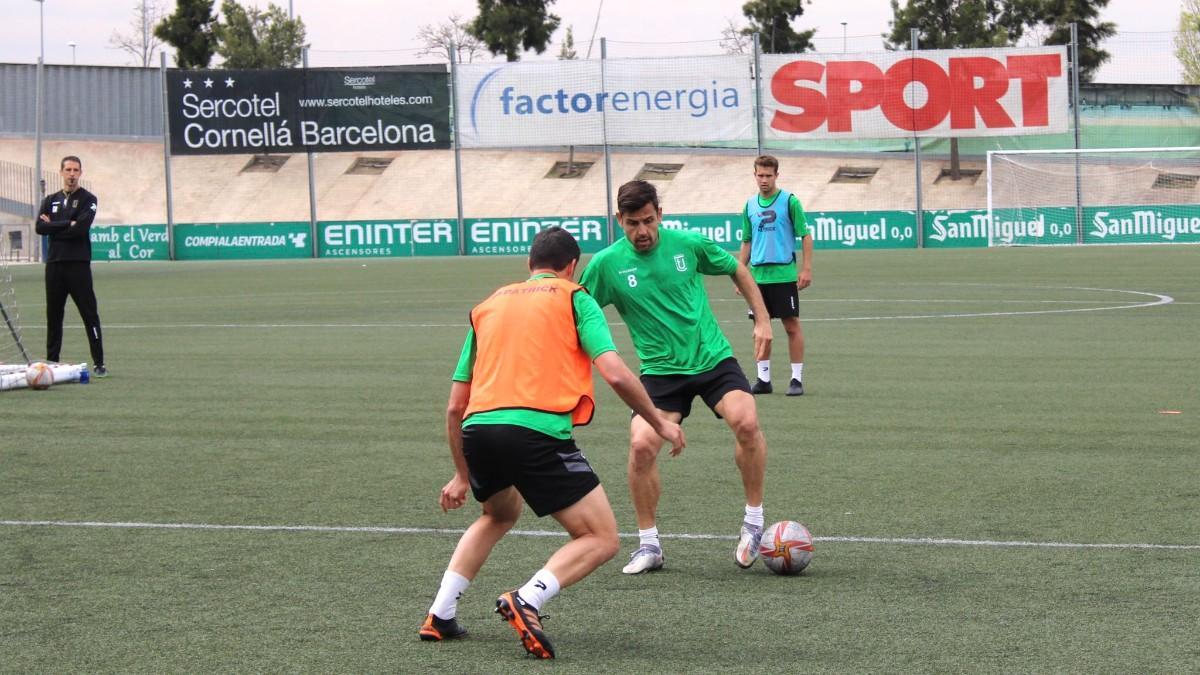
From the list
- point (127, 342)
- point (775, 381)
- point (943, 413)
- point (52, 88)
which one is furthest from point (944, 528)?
point (52, 88)

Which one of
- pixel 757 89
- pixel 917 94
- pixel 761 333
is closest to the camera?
pixel 761 333

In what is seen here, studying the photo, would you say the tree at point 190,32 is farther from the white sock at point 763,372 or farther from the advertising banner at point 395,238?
the white sock at point 763,372

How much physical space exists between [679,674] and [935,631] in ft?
3.66

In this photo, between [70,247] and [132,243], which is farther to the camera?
[132,243]

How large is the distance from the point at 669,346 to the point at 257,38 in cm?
7130

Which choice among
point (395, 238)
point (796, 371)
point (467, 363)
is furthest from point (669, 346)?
point (395, 238)

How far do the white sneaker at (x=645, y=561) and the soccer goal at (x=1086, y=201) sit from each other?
126ft

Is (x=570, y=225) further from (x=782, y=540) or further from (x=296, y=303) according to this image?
(x=782, y=540)

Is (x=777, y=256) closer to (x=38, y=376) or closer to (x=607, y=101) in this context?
(x=38, y=376)

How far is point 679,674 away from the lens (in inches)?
220

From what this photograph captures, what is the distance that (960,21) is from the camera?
68.9m

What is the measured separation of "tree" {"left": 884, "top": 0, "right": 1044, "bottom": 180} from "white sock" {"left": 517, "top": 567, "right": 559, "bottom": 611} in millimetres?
65232

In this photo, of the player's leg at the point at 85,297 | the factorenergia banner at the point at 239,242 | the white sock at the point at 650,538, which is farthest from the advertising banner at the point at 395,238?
the white sock at the point at 650,538

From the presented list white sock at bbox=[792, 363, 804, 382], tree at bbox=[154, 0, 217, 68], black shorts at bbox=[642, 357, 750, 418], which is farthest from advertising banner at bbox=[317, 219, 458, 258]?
black shorts at bbox=[642, 357, 750, 418]
